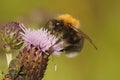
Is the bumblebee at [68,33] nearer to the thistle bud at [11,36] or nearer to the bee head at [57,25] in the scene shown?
the bee head at [57,25]

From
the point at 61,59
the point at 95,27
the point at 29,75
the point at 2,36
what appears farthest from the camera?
the point at 95,27

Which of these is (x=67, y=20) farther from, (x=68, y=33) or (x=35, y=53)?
(x=35, y=53)

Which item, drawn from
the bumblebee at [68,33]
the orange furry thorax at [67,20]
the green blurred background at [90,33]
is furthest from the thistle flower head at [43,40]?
the green blurred background at [90,33]

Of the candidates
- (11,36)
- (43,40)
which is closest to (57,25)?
(43,40)

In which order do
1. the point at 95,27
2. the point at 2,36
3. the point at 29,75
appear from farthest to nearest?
1. the point at 95,27
2. the point at 2,36
3. the point at 29,75

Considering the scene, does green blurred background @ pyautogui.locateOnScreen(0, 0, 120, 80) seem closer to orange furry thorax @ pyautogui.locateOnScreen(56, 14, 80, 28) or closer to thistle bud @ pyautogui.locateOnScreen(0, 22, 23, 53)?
orange furry thorax @ pyautogui.locateOnScreen(56, 14, 80, 28)

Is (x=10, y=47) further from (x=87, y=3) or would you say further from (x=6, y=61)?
(x=87, y=3)

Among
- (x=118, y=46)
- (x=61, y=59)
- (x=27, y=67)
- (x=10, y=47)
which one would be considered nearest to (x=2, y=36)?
(x=10, y=47)
